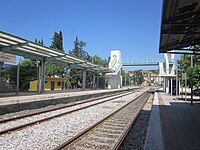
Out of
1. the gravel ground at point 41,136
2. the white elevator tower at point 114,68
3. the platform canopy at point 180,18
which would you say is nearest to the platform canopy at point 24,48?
the gravel ground at point 41,136

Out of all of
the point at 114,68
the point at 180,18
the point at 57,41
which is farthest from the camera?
the point at 57,41

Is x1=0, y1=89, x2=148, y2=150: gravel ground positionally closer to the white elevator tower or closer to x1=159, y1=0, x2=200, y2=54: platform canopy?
x1=159, y1=0, x2=200, y2=54: platform canopy

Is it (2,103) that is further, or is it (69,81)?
(69,81)

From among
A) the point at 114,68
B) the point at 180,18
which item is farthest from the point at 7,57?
the point at 114,68

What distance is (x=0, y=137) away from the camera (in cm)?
691

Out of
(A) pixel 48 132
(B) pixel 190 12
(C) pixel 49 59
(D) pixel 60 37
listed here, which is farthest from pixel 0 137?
(D) pixel 60 37

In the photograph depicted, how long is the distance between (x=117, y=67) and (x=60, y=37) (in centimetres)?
2258

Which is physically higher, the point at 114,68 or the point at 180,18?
the point at 114,68

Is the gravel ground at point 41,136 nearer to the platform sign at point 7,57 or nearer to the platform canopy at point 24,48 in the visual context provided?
the platform canopy at point 24,48

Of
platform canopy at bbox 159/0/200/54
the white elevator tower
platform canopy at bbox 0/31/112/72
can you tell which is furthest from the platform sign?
the white elevator tower

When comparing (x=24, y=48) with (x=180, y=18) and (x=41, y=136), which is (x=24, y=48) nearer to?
(x=41, y=136)

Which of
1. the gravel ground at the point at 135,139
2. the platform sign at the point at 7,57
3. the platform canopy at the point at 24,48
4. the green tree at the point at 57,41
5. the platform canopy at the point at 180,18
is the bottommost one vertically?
the gravel ground at the point at 135,139

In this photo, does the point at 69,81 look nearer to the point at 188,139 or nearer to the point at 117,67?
the point at 117,67

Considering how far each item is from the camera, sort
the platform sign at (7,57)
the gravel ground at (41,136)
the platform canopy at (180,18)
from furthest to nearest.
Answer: the platform sign at (7,57), the platform canopy at (180,18), the gravel ground at (41,136)
